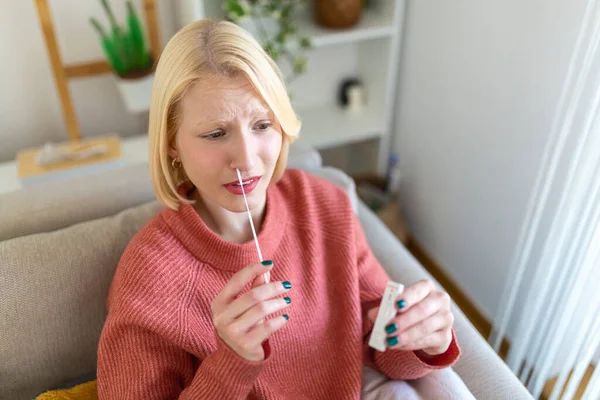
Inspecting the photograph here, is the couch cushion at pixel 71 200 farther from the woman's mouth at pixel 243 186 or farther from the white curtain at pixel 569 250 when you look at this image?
the white curtain at pixel 569 250

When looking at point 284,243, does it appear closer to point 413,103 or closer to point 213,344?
point 213,344

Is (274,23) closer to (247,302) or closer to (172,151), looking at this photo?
(172,151)

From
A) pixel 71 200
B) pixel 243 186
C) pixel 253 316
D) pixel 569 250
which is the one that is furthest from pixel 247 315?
pixel 569 250

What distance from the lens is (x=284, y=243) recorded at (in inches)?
41.6

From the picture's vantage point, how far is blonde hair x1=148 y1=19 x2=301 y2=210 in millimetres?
840

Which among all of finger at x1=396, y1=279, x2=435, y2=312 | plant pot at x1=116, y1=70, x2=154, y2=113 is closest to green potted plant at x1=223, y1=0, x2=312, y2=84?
plant pot at x1=116, y1=70, x2=154, y2=113

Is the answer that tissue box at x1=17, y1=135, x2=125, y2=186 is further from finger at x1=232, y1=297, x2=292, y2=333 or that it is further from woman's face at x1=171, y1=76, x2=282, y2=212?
finger at x1=232, y1=297, x2=292, y2=333

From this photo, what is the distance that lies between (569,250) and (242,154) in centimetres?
82

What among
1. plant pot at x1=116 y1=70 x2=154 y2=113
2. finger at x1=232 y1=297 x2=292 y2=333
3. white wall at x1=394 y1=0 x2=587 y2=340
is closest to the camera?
finger at x1=232 y1=297 x2=292 y2=333

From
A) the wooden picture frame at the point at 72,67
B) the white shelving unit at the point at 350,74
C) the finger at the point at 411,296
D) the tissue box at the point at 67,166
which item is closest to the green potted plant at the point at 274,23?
the white shelving unit at the point at 350,74

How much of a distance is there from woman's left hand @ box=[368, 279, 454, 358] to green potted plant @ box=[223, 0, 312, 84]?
1.01 m

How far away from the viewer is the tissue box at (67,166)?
158 centimetres

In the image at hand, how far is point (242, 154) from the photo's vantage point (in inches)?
33.6

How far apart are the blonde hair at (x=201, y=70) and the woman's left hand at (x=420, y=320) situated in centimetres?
37
